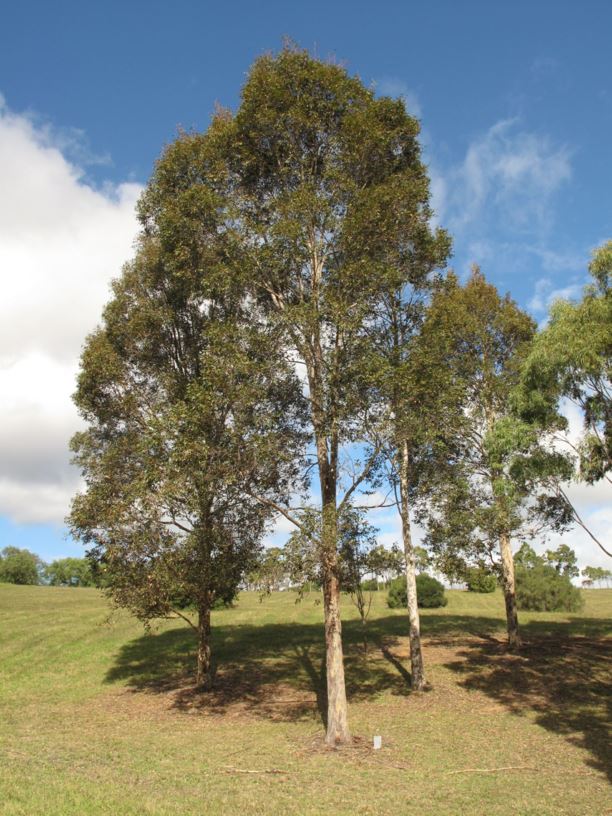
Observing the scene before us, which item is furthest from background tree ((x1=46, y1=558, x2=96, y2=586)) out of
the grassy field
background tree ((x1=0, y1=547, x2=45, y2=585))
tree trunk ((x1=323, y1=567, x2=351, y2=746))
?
tree trunk ((x1=323, y1=567, x2=351, y2=746))

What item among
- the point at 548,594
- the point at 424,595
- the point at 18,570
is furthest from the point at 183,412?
the point at 18,570

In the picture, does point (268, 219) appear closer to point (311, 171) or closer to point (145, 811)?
point (311, 171)

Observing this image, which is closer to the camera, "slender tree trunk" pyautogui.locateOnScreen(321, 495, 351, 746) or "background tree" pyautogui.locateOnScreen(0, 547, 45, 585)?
"slender tree trunk" pyautogui.locateOnScreen(321, 495, 351, 746)

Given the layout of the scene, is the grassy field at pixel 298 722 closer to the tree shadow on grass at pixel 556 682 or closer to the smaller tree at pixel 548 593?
the tree shadow on grass at pixel 556 682

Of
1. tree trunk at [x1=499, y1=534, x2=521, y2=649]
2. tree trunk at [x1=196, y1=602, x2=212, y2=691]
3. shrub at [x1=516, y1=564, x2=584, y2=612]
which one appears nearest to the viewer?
tree trunk at [x1=196, y1=602, x2=212, y2=691]

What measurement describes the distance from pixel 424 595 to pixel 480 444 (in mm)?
18660

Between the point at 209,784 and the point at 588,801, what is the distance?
7.53 m

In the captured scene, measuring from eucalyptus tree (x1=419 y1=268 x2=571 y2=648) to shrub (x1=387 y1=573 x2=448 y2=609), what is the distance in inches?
629

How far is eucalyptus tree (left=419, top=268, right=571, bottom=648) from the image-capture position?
19.3 meters

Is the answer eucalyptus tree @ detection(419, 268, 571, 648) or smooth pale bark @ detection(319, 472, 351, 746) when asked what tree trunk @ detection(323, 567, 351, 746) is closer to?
smooth pale bark @ detection(319, 472, 351, 746)

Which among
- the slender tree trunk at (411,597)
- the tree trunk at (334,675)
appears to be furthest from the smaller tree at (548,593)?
the tree trunk at (334,675)

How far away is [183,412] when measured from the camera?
16.6m

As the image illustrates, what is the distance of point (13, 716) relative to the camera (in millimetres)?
20906

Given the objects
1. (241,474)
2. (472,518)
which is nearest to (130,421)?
(241,474)
